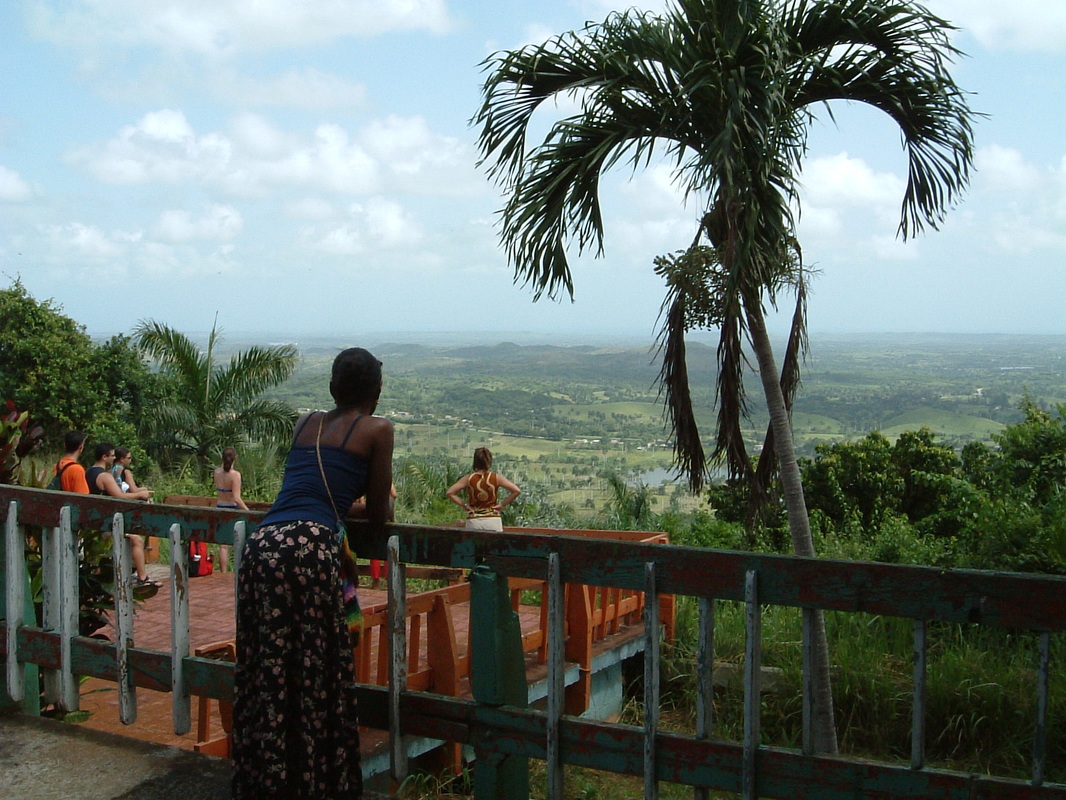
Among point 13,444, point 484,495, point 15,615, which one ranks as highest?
point 13,444

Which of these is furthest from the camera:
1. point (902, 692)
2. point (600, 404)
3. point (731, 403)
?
point (600, 404)

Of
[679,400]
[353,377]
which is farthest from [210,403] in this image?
[353,377]

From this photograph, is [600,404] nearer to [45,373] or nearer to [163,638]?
[45,373]

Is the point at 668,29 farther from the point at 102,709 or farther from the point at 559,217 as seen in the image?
the point at 102,709

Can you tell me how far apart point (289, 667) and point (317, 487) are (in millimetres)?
578

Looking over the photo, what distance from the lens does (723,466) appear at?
728 cm

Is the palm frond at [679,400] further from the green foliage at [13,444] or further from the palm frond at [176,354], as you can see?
the palm frond at [176,354]

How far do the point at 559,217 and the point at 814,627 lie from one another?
422cm

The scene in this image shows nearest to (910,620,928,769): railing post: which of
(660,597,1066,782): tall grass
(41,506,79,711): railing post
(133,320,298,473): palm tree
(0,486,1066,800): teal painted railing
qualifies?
(0,486,1066,800): teal painted railing

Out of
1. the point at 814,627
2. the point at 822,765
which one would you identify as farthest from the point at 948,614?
the point at 822,765

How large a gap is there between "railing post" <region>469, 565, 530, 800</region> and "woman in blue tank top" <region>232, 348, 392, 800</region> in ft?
1.37

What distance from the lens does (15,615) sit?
423 centimetres

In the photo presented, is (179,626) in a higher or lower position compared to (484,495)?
higher

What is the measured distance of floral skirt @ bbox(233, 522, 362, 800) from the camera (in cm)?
318
